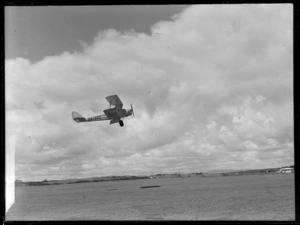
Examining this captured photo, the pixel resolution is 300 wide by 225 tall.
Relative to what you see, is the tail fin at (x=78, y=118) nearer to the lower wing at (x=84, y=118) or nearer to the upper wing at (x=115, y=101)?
the lower wing at (x=84, y=118)

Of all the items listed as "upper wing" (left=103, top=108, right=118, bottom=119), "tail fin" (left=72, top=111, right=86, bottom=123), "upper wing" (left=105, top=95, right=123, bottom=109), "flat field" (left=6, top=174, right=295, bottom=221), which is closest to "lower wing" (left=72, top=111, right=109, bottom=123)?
"tail fin" (left=72, top=111, right=86, bottom=123)

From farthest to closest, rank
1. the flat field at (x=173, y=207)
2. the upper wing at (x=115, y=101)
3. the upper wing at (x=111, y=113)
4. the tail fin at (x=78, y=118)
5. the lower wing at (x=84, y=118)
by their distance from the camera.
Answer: the flat field at (x=173, y=207), the tail fin at (x=78, y=118), the lower wing at (x=84, y=118), the upper wing at (x=111, y=113), the upper wing at (x=115, y=101)

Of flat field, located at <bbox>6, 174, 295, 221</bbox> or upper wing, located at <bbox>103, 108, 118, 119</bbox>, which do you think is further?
flat field, located at <bbox>6, 174, 295, 221</bbox>

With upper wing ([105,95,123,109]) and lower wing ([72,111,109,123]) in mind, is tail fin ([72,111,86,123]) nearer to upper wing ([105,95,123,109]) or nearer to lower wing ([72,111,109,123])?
lower wing ([72,111,109,123])

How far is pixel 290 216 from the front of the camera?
139 feet

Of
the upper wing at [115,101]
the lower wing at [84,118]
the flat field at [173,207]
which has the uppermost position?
the upper wing at [115,101]

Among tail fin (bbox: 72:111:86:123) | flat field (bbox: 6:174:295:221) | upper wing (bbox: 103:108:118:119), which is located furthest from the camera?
flat field (bbox: 6:174:295:221)

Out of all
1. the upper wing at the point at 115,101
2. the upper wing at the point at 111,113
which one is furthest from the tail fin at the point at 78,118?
the upper wing at the point at 115,101

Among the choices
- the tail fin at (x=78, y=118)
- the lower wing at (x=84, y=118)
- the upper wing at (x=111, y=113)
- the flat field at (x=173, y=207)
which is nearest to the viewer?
the upper wing at (x=111, y=113)

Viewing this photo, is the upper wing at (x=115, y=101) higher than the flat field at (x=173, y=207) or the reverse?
higher
